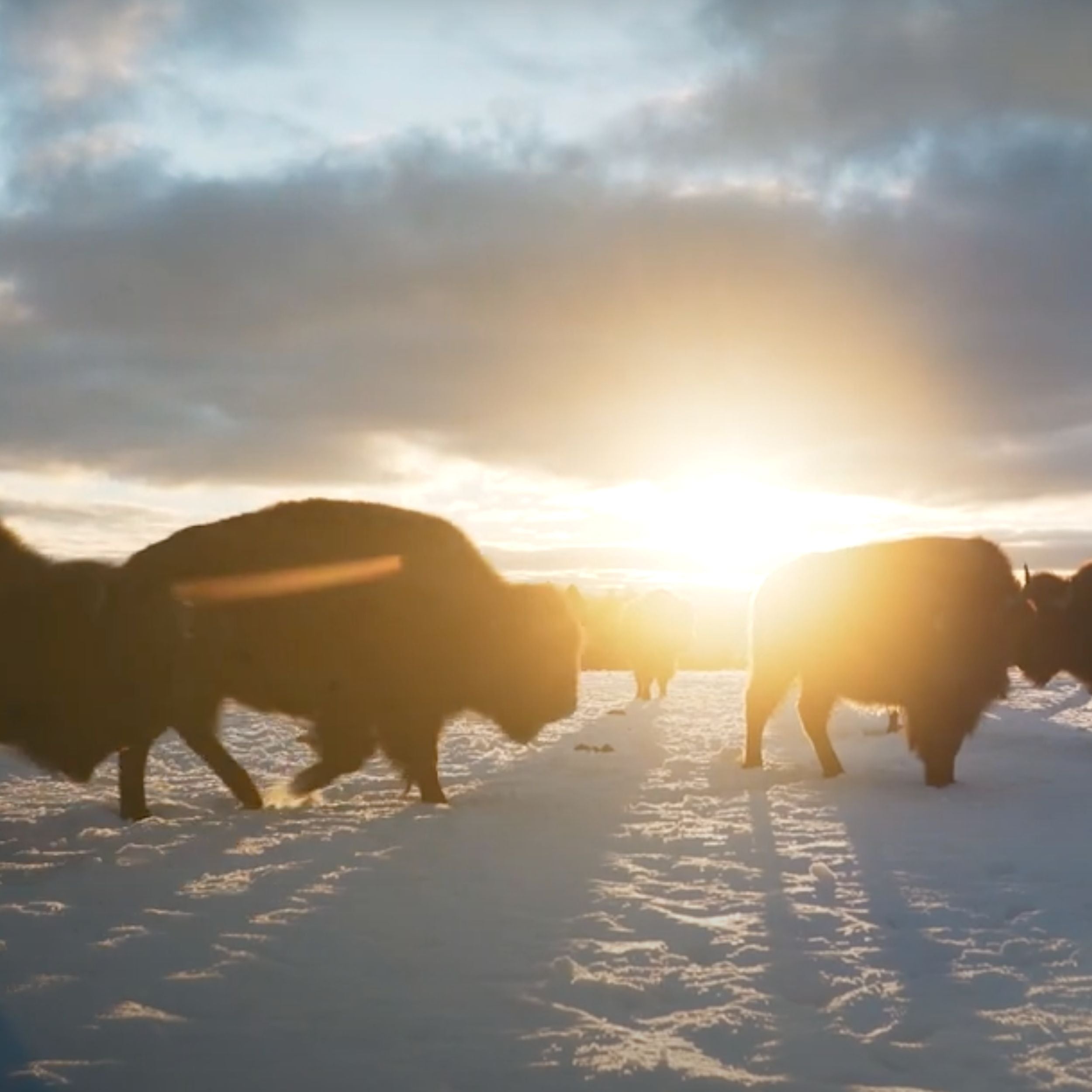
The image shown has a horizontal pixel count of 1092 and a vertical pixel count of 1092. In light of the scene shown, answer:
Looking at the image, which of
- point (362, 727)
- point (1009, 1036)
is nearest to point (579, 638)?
point (362, 727)

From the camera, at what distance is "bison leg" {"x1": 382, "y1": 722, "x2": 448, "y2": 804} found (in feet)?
29.0

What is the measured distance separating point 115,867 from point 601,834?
2.78 meters

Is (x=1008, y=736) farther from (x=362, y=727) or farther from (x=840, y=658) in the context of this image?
(x=362, y=727)

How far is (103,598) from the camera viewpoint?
22.7 feet

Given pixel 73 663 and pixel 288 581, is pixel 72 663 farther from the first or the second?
pixel 288 581

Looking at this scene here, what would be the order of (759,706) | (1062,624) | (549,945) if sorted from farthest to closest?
(1062,624), (759,706), (549,945)

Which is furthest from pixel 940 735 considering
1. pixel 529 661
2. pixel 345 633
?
pixel 345 633

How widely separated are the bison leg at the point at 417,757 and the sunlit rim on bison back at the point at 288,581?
1.18 metres

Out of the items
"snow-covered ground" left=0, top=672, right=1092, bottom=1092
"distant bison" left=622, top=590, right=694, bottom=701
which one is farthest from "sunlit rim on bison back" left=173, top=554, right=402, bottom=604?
"distant bison" left=622, top=590, right=694, bottom=701

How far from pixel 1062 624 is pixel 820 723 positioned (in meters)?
4.84

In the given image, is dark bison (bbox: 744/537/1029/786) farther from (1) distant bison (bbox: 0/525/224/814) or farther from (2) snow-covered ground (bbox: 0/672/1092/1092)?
(1) distant bison (bbox: 0/525/224/814)

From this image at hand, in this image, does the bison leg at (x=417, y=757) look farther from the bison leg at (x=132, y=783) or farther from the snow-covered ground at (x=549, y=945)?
the bison leg at (x=132, y=783)

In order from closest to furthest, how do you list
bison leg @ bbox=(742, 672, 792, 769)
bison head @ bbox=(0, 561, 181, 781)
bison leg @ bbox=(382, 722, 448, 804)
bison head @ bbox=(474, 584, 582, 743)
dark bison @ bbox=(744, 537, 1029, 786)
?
bison head @ bbox=(0, 561, 181, 781)
bison leg @ bbox=(382, 722, 448, 804)
bison head @ bbox=(474, 584, 582, 743)
dark bison @ bbox=(744, 537, 1029, 786)
bison leg @ bbox=(742, 672, 792, 769)

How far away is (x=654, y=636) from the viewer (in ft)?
81.3
